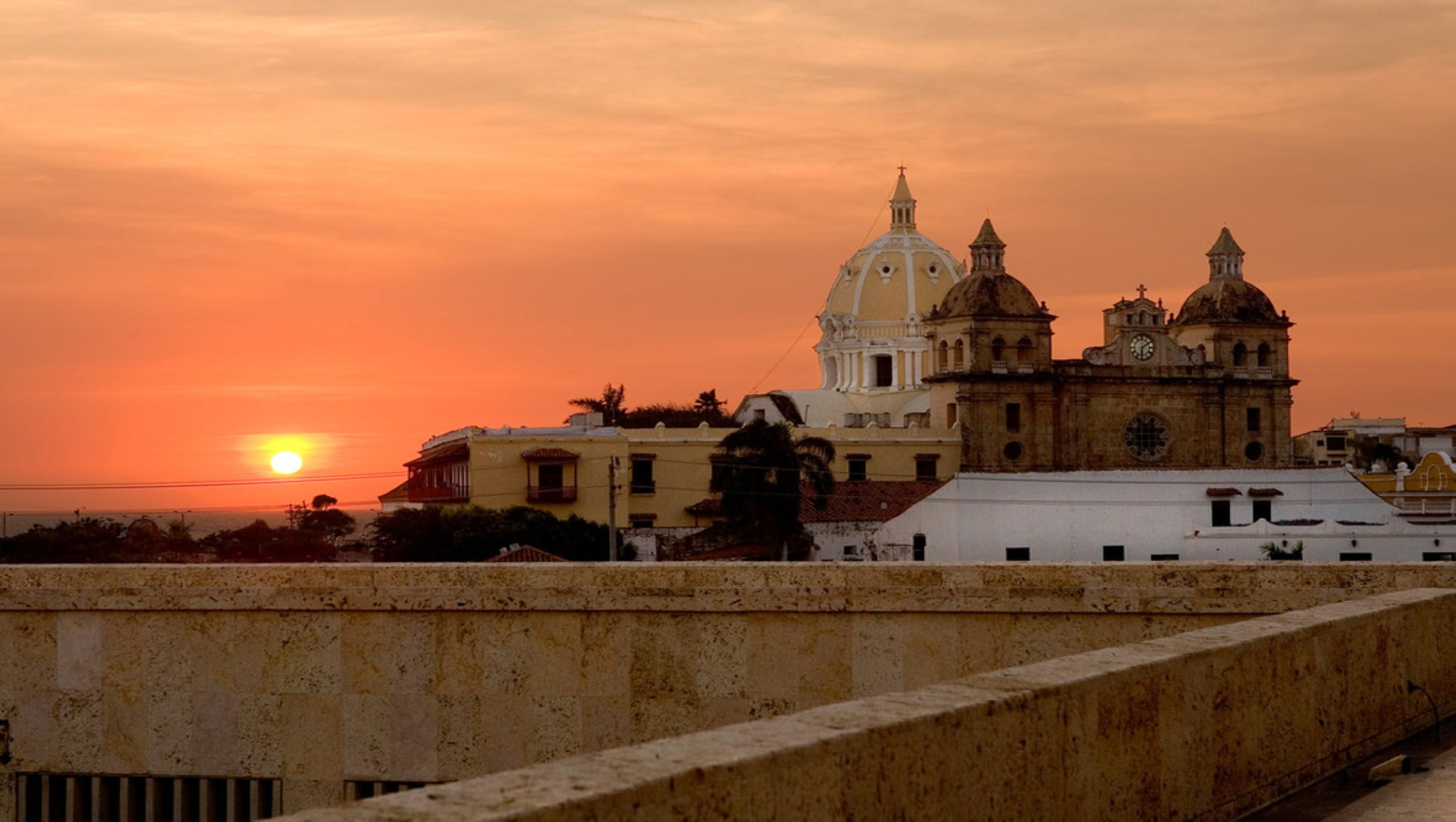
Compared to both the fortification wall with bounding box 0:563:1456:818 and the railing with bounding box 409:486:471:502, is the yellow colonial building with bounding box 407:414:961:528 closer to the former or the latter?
the railing with bounding box 409:486:471:502

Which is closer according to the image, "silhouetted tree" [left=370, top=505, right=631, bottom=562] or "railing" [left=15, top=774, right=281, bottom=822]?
"railing" [left=15, top=774, right=281, bottom=822]

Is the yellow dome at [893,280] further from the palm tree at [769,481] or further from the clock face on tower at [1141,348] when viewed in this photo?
the palm tree at [769,481]

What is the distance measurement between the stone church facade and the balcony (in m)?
20.6

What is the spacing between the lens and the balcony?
73.7 meters

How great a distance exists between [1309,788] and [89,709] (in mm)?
8047

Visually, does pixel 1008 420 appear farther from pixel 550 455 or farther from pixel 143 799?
pixel 143 799

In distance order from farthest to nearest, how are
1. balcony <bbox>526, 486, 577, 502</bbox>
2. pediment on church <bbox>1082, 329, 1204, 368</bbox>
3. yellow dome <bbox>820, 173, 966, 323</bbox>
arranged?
yellow dome <bbox>820, 173, 966, 323</bbox> < pediment on church <bbox>1082, 329, 1204, 368</bbox> < balcony <bbox>526, 486, 577, 502</bbox>

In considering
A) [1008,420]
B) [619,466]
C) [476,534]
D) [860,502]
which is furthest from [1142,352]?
[476,534]

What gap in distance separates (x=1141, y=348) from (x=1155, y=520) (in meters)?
27.1

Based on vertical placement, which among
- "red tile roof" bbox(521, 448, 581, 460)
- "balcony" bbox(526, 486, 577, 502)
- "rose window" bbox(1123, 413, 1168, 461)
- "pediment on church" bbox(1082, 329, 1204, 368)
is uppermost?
"pediment on church" bbox(1082, 329, 1204, 368)

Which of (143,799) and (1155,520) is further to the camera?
(1155,520)

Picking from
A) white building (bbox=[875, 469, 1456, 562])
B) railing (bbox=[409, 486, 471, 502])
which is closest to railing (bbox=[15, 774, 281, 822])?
white building (bbox=[875, 469, 1456, 562])

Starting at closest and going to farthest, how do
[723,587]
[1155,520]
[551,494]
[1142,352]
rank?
1. [723,587]
2. [1155,520]
3. [551,494]
4. [1142,352]

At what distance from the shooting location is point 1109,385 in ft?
298
